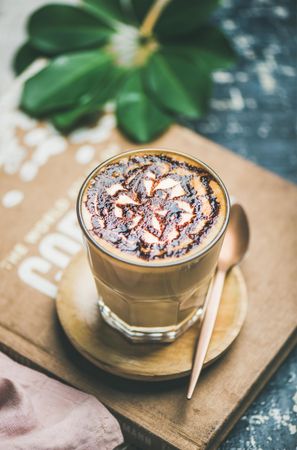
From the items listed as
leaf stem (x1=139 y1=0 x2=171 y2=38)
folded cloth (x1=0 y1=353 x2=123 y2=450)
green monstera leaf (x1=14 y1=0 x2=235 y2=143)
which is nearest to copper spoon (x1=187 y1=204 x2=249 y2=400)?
folded cloth (x1=0 y1=353 x2=123 y2=450)

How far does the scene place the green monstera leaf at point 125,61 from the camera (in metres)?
1.25

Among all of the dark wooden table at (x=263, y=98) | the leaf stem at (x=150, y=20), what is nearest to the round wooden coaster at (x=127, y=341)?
the dark wooden table at (x=263, y=98)

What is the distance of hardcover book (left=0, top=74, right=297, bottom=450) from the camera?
2.75ft

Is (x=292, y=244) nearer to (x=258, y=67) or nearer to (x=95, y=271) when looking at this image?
(x=95, y=271)

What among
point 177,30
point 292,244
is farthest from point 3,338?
point 177,30

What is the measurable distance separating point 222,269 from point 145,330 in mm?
167

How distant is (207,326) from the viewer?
888mm

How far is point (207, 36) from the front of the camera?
1.33 metres

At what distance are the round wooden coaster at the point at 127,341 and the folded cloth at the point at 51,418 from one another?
64 millimetres

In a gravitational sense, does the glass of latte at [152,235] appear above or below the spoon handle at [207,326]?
above

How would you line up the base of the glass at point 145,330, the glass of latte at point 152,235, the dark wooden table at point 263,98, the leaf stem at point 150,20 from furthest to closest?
1. the leaf stem at point 150,20
2. the dark wooden table at point 263,98
3. the base of the glass at point 145,330
4. the glass of latte at point 152,235

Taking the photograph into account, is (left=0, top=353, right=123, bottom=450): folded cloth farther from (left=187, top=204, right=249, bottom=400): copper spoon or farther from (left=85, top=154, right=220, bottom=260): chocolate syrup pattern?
(left=85, top=154, right=220, bottom=260): chocolate syrup pattern

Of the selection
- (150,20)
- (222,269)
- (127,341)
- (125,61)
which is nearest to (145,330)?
(127,341)

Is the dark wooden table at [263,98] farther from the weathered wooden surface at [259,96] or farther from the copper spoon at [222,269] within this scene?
the copper spoon at [222,269]
